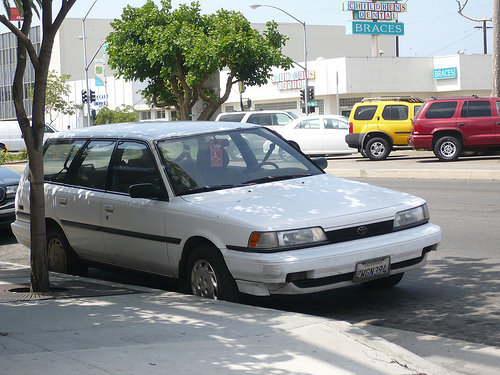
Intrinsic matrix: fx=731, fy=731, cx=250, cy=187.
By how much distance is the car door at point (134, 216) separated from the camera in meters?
6.53

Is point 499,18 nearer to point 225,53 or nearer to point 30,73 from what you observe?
point 225,53

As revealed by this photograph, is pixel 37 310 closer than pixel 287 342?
No

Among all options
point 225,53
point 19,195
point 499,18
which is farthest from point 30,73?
point 19,195

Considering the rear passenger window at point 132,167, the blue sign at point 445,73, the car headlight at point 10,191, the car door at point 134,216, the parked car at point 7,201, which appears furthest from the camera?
the blue sign at point 445,73

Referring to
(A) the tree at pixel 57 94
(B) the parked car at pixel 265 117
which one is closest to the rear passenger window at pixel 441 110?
(B) the parked car at pixel 265 117

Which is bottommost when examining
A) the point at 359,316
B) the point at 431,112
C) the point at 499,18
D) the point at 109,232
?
the point at 359,316

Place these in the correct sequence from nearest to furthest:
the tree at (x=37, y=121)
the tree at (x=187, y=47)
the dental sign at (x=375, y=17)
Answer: the tree at (x=37, y=121)
the tree at (x=187, y=47)
the dental sign at (x=375, y=17)

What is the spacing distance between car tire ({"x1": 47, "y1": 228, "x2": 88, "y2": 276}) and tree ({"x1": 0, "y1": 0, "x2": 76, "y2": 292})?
34.5 inches

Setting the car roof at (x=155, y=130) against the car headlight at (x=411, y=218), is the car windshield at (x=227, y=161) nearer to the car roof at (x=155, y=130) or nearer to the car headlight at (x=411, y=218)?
the car roof at (x=155, y=130)

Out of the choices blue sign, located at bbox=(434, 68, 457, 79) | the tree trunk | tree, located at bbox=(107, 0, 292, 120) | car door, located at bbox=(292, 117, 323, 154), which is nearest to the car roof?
car door, located at bbox=(292, 117, 323, 154)

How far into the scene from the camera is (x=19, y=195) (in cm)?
848

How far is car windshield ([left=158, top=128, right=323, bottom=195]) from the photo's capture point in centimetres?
661

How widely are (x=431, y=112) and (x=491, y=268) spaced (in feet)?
48.8

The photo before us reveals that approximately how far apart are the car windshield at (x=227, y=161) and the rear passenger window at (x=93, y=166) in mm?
782
